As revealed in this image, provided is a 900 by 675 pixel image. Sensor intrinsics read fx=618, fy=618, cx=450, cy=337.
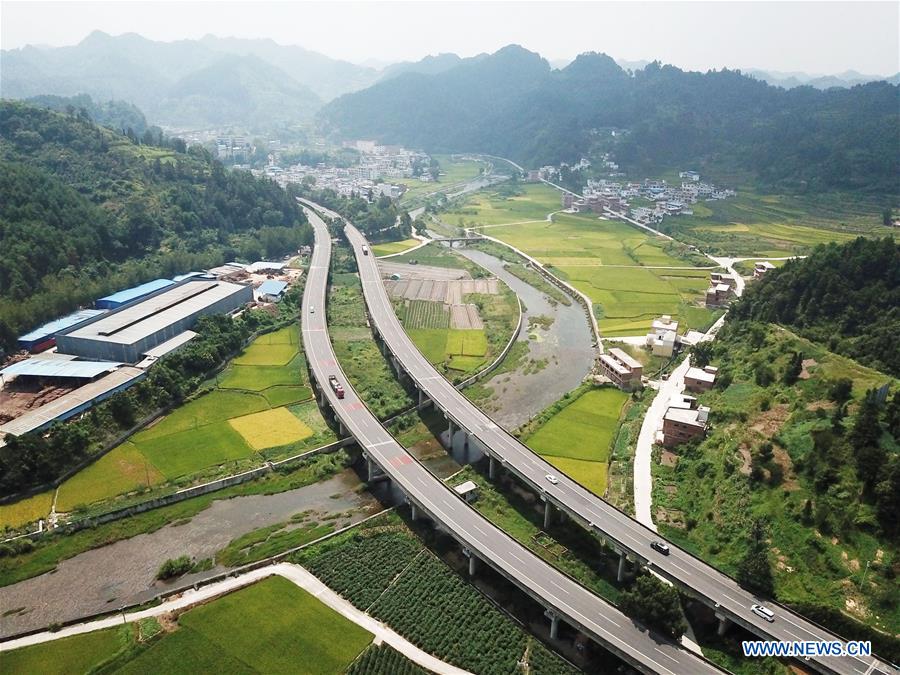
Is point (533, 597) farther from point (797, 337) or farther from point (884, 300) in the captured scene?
point (884, 300)

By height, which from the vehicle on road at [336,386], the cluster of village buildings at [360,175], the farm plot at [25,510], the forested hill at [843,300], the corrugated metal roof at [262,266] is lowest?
the farm plot at [25,510]

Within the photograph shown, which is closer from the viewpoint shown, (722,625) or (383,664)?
(383,664)

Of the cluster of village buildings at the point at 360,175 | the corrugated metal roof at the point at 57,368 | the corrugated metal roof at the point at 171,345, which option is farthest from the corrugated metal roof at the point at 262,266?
the cluster of village buildings at the point at 360,175

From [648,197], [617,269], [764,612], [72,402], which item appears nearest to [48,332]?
[72,402]

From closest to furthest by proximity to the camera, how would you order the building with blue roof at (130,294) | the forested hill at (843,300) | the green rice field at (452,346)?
the forested hill at (843,300)
the green rice field at (452,346)
the building with blue roof at (130,294)

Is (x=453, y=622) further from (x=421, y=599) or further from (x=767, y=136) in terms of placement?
(x=767, y=136)

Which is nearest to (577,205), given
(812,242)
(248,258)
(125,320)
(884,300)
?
(812,242)

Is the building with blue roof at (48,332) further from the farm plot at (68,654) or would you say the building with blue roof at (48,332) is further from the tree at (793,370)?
the tree at (793,370)
